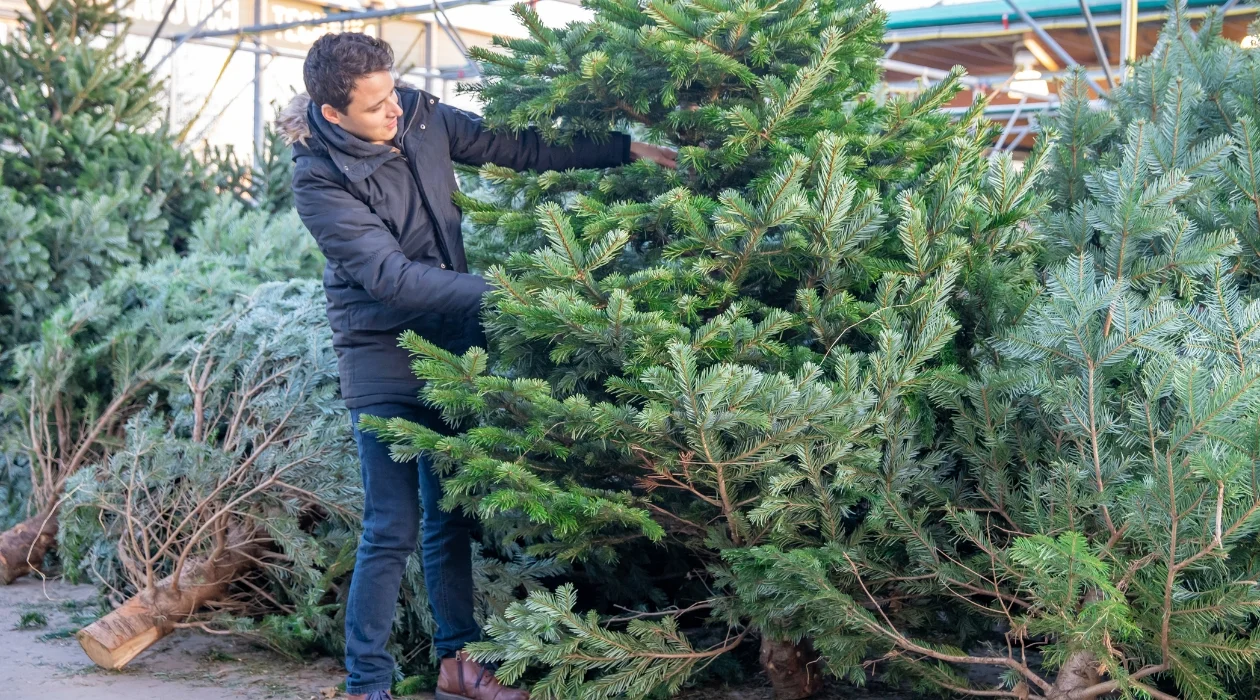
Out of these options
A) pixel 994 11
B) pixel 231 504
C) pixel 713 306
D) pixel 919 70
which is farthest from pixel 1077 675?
pixel 919 70

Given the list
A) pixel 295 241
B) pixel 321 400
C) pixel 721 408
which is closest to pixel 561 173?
pixel 721 408

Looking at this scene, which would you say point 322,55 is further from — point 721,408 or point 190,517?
point 190,517

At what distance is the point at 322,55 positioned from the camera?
2.76 meters

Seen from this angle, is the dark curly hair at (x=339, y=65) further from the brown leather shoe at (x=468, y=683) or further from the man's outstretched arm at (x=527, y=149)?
the brown leather shoe at (x=468, y=683)

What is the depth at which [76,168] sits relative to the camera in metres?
6.37

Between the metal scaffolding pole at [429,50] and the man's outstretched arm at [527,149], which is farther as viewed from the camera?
the metal scaffolding pole at [429,50]

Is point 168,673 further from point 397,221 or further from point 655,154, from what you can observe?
point 655,154

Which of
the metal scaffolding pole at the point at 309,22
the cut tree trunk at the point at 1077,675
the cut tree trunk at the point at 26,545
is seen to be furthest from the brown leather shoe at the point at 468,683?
the metal scaffolding pole at the point at 309,22

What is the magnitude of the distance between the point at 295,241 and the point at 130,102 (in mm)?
1933

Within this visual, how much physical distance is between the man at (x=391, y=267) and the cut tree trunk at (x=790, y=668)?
2.48 ft

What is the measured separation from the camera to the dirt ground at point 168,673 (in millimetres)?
3248

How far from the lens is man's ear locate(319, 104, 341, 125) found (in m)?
2.81

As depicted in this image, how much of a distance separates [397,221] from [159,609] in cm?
172

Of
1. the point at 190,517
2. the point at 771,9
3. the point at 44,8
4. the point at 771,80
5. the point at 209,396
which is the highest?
the point at 44,8
